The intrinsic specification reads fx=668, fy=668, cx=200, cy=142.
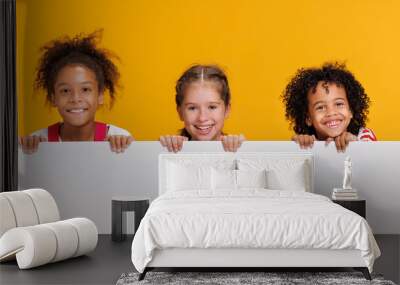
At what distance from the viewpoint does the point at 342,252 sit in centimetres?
530

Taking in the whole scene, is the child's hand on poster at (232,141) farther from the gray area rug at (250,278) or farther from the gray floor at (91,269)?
the gray area rug at (250,278)

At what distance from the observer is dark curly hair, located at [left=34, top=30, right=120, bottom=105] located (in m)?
7.86

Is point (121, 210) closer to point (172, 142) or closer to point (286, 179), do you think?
point (172, 142)

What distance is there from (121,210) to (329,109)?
2.67 metres

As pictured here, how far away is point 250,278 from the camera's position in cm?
527

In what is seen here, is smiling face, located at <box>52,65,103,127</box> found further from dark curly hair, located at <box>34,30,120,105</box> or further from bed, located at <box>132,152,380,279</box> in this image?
bed, located at <box>132,152,380,279</box>

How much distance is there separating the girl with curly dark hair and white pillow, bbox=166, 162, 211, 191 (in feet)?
1.96

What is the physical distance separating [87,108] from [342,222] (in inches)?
145

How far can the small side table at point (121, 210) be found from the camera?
7145 millimetres

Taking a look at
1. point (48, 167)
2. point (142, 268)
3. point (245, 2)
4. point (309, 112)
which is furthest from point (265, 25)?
point (142, 268)

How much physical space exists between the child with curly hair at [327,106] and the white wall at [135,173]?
0.14 m

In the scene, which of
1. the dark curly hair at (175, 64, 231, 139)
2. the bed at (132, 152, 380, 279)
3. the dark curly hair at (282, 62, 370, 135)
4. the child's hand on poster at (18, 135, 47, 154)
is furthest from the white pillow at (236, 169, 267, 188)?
the child's hand on poster at (18, 135, 47, 154)

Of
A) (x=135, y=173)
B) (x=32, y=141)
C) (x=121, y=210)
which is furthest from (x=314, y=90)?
(x=32, y=141)

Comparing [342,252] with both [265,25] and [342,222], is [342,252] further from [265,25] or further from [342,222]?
[265,25]
